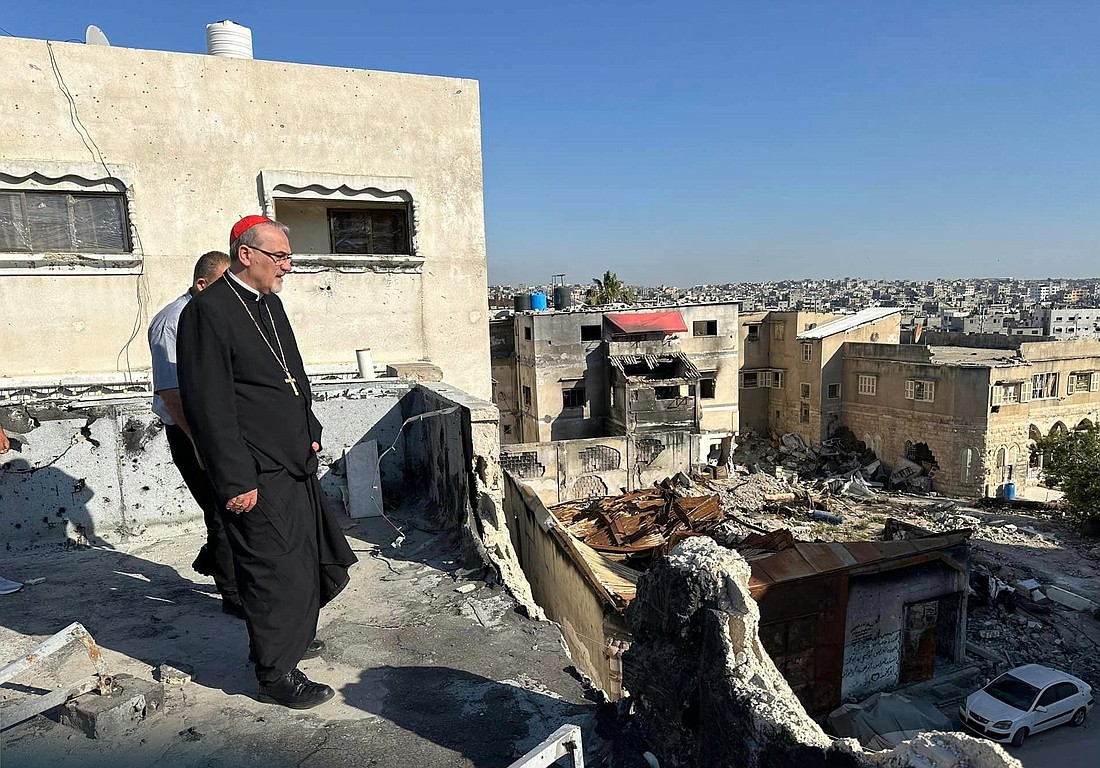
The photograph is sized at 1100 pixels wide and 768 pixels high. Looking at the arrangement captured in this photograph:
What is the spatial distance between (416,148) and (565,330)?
2050 cm

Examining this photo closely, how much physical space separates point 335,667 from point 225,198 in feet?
24.4

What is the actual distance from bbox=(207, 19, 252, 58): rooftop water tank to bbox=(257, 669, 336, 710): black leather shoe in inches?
338

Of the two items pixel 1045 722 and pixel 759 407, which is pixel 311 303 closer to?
pixel 1045 722

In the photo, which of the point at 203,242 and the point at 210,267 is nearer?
the point at 210,267

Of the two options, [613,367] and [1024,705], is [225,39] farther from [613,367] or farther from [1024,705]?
[613,367]

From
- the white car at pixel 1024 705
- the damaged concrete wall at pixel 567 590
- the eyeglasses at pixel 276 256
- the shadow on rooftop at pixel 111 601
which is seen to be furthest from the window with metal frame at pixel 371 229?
the white car at pixel 1024 705

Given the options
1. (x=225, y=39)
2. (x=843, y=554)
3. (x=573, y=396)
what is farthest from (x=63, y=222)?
(x=573, y=396)

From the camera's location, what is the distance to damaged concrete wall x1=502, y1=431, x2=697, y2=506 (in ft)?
75.7

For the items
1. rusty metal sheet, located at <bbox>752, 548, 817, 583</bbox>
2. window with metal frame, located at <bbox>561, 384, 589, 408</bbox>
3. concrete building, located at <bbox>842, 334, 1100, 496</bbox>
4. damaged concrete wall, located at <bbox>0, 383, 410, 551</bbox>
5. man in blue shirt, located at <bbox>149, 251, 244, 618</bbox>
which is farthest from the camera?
window with metal frame, located at <bbox>561, 384, 589, 408</bbox>

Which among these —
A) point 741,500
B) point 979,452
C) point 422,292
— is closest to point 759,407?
point 979,452

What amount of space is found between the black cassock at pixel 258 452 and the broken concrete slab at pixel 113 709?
1.67ft

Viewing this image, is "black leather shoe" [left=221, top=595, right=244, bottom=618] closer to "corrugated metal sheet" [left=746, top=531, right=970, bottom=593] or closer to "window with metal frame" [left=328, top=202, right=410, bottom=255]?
"window with metal frame" [left=328, top=202, right=410, bottom=255]

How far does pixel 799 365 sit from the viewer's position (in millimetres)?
36000

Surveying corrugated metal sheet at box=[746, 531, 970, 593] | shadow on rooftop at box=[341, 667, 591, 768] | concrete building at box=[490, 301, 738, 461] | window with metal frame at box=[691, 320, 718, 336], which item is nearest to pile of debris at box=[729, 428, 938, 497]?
concrete building at box=[490, 301, 738, 461]
